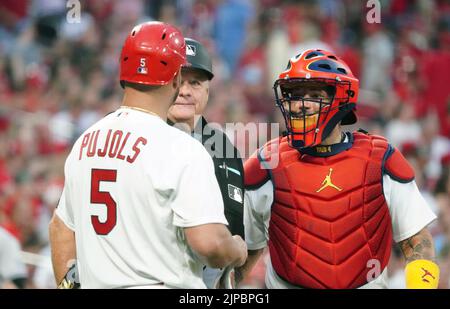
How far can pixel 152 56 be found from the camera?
164 inches

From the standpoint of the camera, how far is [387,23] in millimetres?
13453

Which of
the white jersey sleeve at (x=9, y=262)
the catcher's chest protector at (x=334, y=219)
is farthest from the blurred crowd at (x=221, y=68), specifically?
the catcher's chest protector at (x=334, y=219)

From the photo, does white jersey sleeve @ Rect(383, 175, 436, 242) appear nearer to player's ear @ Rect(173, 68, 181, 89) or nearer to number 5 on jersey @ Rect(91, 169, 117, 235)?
player's ear @ Rect(173, 68, 181, 89)

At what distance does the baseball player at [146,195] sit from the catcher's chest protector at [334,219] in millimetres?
664

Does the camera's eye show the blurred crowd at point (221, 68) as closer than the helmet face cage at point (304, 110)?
No

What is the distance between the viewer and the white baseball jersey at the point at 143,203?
12.9 ft

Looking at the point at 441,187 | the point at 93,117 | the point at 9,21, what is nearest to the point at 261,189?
the point at 441,187

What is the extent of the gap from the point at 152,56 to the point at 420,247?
1.59m

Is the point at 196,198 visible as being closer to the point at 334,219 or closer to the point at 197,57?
the point at 334,219

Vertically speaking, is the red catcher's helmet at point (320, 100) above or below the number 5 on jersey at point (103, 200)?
above

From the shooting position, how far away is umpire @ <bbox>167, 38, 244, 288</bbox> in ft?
15.8

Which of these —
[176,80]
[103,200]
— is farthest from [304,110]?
[103,200]

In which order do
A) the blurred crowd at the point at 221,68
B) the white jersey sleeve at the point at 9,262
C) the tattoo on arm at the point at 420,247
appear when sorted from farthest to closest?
the blurred crowd at the point at 221,68
the white jersey sleeve at the point at 9,262
the tattoo on arm at the point at 420,247

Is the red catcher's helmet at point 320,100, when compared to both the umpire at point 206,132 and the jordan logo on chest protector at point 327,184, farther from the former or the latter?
the umpire at point 206,132
